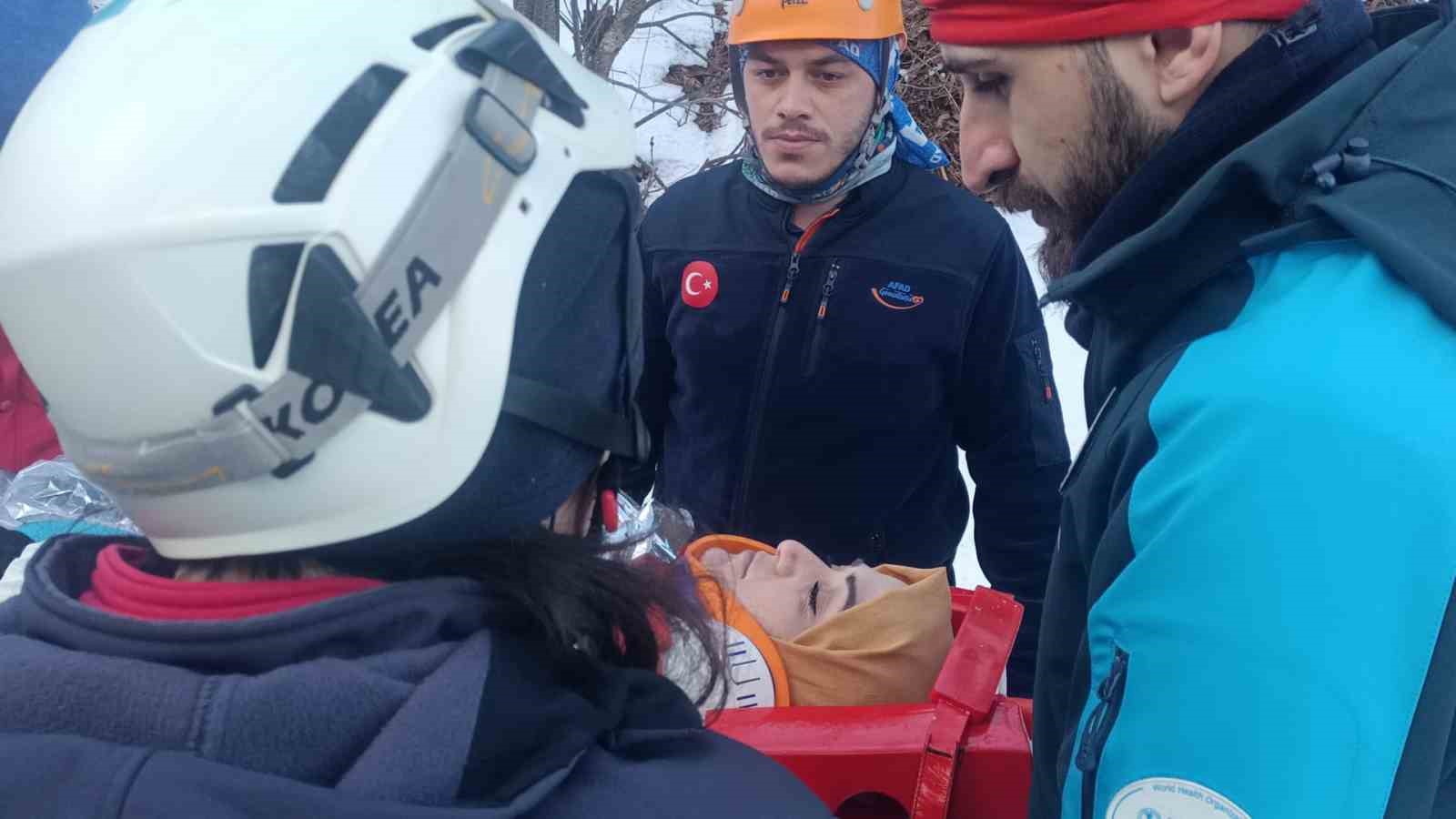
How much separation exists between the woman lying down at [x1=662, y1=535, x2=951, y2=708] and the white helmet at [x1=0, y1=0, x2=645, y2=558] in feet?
2.61

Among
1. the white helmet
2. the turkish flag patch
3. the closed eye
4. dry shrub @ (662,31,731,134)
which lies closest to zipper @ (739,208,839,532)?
the turkish flag patch

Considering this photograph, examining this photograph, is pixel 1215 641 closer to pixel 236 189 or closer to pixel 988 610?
pixel 988 610

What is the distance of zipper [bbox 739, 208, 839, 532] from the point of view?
280 centimetres

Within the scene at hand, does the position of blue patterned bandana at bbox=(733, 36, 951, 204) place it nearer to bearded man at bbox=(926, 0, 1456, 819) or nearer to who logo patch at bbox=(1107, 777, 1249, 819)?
bearded man at bbox=(926, 0, 1456, 819)

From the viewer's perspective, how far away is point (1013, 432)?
2779 millimetres

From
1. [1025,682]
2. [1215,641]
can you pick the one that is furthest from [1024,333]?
[1215,641]

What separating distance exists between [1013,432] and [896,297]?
46cm

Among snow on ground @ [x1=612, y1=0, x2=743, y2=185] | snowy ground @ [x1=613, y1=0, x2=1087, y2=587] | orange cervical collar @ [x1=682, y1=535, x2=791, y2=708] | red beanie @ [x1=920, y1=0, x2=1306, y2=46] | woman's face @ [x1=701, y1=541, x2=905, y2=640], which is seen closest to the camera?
red beanie @ [x1=920, y1=0, x2=1306, y2=46]

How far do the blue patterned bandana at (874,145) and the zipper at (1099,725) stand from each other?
1767mm

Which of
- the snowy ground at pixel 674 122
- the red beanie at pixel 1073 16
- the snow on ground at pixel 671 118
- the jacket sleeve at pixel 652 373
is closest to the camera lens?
the red beanie at pixel 1073 16

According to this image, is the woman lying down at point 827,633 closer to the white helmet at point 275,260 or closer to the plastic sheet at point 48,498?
the white helmet at point 275,260

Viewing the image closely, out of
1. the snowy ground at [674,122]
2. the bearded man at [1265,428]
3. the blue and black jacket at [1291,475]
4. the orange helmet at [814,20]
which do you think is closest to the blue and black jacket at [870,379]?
the orange helmet at [814,20]

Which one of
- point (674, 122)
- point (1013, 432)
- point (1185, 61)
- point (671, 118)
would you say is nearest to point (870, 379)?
point (1013, 432)

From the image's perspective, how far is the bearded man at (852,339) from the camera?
9.03 ft
